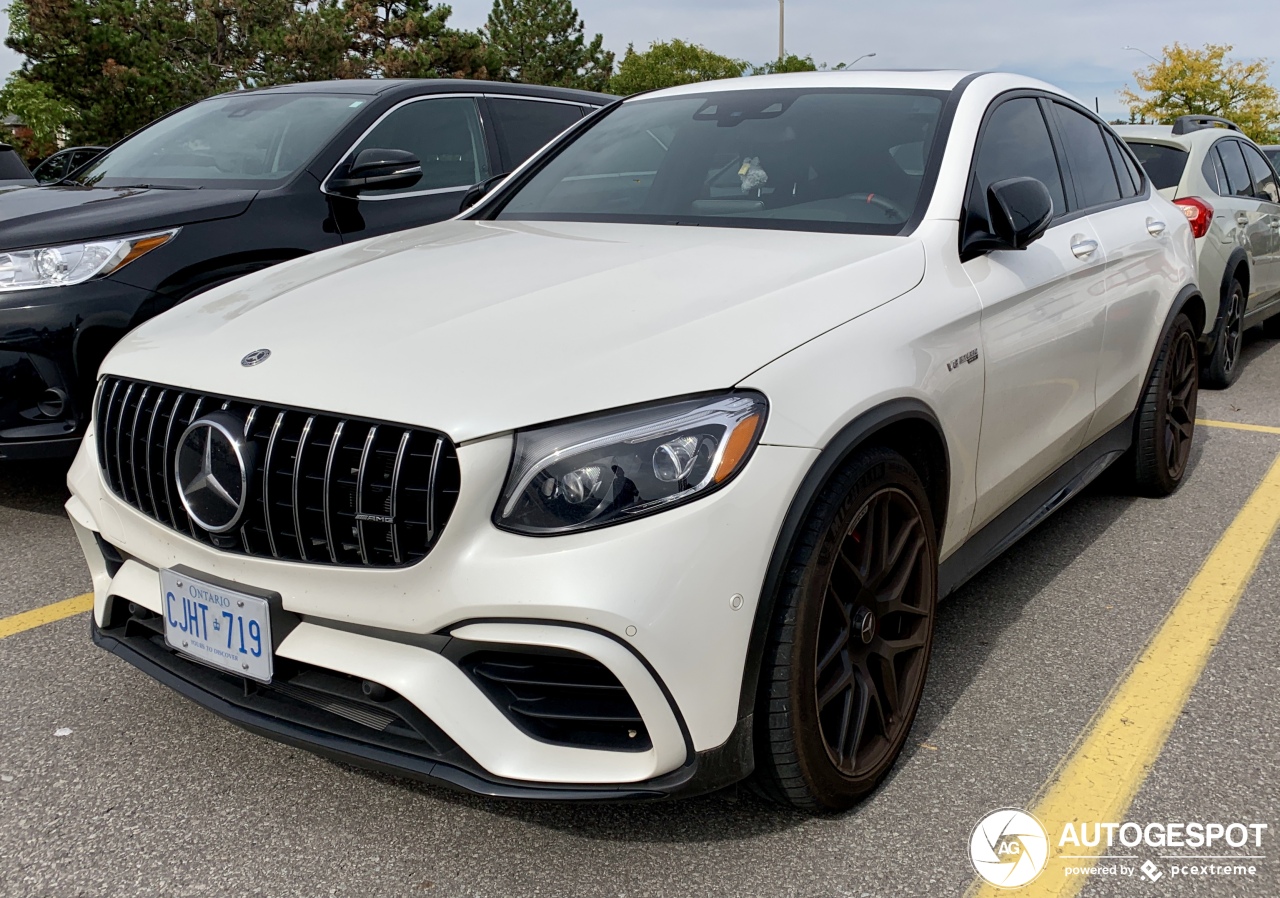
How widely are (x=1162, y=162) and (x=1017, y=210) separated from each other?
4506 millimetres

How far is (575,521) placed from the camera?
1.89 m

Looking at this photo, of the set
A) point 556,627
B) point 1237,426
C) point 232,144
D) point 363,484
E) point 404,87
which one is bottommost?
Result: point 1237,426

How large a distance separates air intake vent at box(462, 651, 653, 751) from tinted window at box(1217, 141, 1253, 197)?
6360 mm

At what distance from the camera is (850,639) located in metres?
2.31

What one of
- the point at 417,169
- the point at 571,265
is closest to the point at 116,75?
A: the point at 417,169

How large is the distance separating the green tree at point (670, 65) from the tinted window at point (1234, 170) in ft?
194

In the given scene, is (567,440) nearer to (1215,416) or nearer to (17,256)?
(17,256)

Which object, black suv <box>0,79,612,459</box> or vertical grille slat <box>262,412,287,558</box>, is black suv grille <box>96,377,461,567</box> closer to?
vertical grille slat <box>262,412,287,558</box>

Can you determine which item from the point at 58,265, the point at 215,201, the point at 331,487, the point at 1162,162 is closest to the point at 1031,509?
the point at 331,487

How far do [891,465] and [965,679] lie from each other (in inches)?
36.8

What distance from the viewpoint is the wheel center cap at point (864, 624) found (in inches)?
91.2

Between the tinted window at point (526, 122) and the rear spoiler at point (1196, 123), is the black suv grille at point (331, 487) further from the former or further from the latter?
the rear spoiler at point (1196, 123)

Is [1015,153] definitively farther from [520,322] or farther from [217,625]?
[217,625]

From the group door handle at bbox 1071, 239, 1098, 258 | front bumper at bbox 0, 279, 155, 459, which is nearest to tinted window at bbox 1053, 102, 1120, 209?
door handle at bbox 1071, 239, 1098, 258
